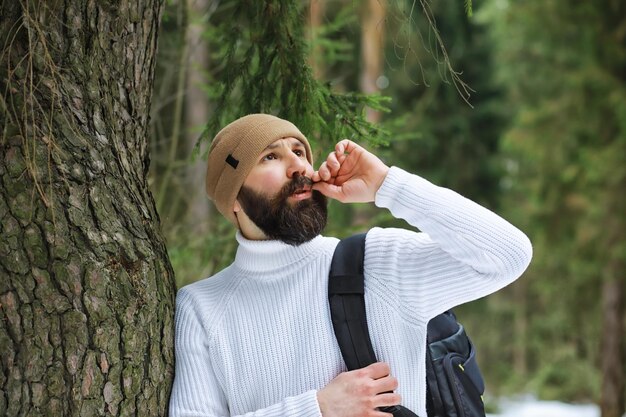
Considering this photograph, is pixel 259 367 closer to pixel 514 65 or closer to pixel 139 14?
pixel 139 14

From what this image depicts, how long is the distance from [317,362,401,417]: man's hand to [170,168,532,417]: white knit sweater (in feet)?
0.19

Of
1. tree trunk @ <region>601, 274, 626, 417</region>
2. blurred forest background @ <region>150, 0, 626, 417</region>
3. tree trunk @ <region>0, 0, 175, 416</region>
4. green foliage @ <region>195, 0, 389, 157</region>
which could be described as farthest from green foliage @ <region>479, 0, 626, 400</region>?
tree trunk @ <region>0, 0, 175, 416</region>

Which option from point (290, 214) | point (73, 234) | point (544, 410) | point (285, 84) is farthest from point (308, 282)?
point (544, 410)

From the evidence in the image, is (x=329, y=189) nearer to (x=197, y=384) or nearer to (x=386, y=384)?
(x=386, y=384)

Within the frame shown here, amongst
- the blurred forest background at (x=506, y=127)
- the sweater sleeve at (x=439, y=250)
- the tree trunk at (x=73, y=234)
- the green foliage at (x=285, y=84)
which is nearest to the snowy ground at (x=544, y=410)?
the blurred forest background at (x=506, y=127)

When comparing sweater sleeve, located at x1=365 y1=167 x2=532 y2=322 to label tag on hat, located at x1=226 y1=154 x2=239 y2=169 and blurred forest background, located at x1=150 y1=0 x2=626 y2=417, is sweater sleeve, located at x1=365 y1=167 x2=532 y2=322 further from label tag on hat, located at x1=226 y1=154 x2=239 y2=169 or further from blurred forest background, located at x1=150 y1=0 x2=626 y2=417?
blurred forest background, located at x1=150 y1=0 x2=626 y2=417

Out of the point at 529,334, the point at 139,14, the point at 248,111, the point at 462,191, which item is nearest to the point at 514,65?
the point at 462,191

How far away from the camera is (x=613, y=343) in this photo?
12344mm

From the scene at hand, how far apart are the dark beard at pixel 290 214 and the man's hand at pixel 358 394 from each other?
0.54 meters

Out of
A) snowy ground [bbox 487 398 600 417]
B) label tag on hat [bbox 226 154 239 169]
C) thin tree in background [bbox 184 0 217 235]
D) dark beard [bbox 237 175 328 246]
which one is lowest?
dark beard [bbox 237 175 328 246]

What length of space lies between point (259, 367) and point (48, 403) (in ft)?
2.44

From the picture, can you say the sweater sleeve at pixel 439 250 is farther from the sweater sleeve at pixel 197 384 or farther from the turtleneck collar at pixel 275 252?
the sweater sleeve at pixel 197 384

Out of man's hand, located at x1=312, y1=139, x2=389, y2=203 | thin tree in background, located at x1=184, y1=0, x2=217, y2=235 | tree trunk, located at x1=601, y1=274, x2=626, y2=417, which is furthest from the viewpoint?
tree trunk, located at x1=601, y1=274, x2=626, y2=417

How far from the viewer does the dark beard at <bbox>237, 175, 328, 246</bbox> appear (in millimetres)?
2764
